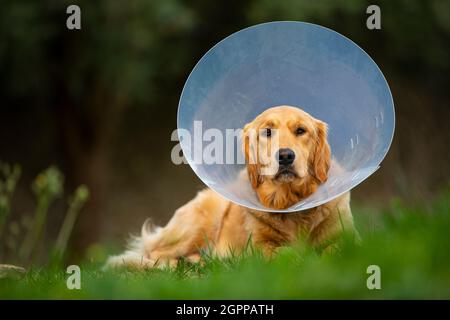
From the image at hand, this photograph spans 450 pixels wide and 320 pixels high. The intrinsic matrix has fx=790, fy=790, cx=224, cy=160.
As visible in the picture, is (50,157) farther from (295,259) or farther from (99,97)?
(295,259)

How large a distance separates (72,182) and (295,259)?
25.2ft

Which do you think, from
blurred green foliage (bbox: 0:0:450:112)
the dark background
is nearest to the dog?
the dark background

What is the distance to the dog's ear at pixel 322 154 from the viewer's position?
13.3ft

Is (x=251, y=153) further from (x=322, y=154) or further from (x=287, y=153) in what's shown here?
(x=322, y=154)

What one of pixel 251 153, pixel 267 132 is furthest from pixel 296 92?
pixel 251 153

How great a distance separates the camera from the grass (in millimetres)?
2771

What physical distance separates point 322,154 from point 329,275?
51.9 inches

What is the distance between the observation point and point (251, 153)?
4.08 m

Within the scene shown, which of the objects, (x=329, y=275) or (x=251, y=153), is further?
(x=251, y=153)

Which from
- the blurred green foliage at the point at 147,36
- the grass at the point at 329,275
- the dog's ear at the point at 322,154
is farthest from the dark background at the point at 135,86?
the grass at the point at 329,275

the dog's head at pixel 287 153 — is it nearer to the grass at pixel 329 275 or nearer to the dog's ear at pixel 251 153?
the dog's ear at pixel 251 153

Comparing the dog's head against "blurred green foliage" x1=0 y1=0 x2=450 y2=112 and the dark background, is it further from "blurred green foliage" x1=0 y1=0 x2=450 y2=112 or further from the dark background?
"blurred green foliage" x1=0 y1=0 x2=450 y2=112

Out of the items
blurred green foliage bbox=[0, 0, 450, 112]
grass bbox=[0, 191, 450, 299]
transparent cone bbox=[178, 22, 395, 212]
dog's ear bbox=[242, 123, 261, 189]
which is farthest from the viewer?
blurred green foliage bbox=[0, 0, 450, 112]
